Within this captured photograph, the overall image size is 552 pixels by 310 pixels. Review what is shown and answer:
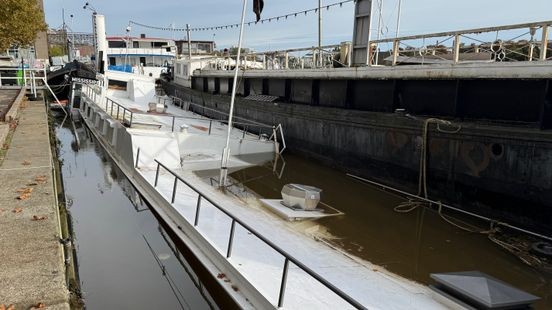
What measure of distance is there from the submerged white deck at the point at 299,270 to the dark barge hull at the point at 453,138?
382 centimetres

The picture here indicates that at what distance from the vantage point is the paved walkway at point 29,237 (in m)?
4.28

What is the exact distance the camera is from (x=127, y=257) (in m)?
7.26

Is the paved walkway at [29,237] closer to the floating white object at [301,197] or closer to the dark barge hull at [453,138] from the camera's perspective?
the floating white object at [301,197]

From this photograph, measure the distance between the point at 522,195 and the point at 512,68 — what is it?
2614 millimetres

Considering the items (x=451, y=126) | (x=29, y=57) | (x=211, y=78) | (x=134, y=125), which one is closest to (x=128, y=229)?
(x=134, y=125)

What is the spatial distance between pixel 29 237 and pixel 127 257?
197cm

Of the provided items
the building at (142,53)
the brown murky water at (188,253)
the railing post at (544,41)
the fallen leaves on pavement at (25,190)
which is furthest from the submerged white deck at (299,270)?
the building at (142,53)

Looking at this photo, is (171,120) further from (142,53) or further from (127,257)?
(142,53)

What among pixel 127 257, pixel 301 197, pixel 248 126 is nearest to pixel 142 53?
pixel 248 126

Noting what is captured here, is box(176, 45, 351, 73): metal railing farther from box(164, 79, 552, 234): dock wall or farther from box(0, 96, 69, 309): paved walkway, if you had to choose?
box(0, 96, 69, 309): paved walkway

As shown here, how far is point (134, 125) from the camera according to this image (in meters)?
13.1

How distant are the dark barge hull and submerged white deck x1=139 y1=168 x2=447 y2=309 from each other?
382 cm

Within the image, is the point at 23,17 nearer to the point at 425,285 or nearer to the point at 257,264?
the point at 257,264

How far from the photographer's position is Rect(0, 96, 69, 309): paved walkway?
4277 millimetres
